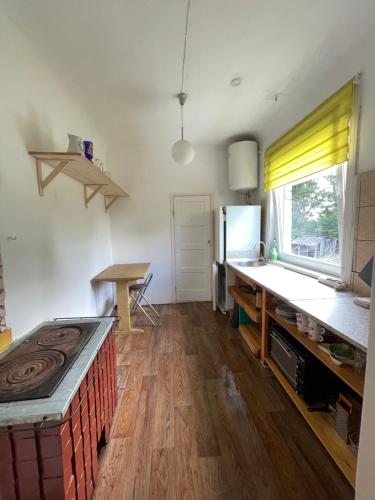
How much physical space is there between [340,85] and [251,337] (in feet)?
7.80

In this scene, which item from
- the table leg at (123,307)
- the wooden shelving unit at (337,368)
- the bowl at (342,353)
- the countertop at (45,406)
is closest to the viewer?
the countertop at (45,406)

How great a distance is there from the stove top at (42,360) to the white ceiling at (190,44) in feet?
6.07

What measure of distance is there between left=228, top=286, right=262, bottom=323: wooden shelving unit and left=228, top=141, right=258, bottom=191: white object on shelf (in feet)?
4.75

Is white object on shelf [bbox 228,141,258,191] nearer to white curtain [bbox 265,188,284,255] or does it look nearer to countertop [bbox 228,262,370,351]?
white curtain [bbox 265,188,284,255]

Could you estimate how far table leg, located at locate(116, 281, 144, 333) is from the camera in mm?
2699

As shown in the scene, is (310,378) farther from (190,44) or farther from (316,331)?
(190,44)

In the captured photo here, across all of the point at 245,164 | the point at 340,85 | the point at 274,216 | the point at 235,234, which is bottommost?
the point at 235,234

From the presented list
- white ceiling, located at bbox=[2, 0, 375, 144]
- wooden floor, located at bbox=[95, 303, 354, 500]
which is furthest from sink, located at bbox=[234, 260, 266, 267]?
white ceiling, located at bbox=[2, 0, 375, 144]

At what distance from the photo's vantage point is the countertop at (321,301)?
105 cm

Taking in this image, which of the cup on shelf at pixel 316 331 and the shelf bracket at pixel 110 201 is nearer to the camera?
the cup on shelf at pixel 316 331

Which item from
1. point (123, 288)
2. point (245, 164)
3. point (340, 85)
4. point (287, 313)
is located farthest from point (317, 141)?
point (123, 288)

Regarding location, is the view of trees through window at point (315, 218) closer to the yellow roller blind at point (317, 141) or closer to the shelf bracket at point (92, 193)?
the yellow roller blind at point (317, 141)

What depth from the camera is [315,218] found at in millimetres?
2176

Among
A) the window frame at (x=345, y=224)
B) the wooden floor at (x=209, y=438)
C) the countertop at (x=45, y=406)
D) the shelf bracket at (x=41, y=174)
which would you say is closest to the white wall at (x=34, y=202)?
the shelf bracket at (x=41, y=174)
